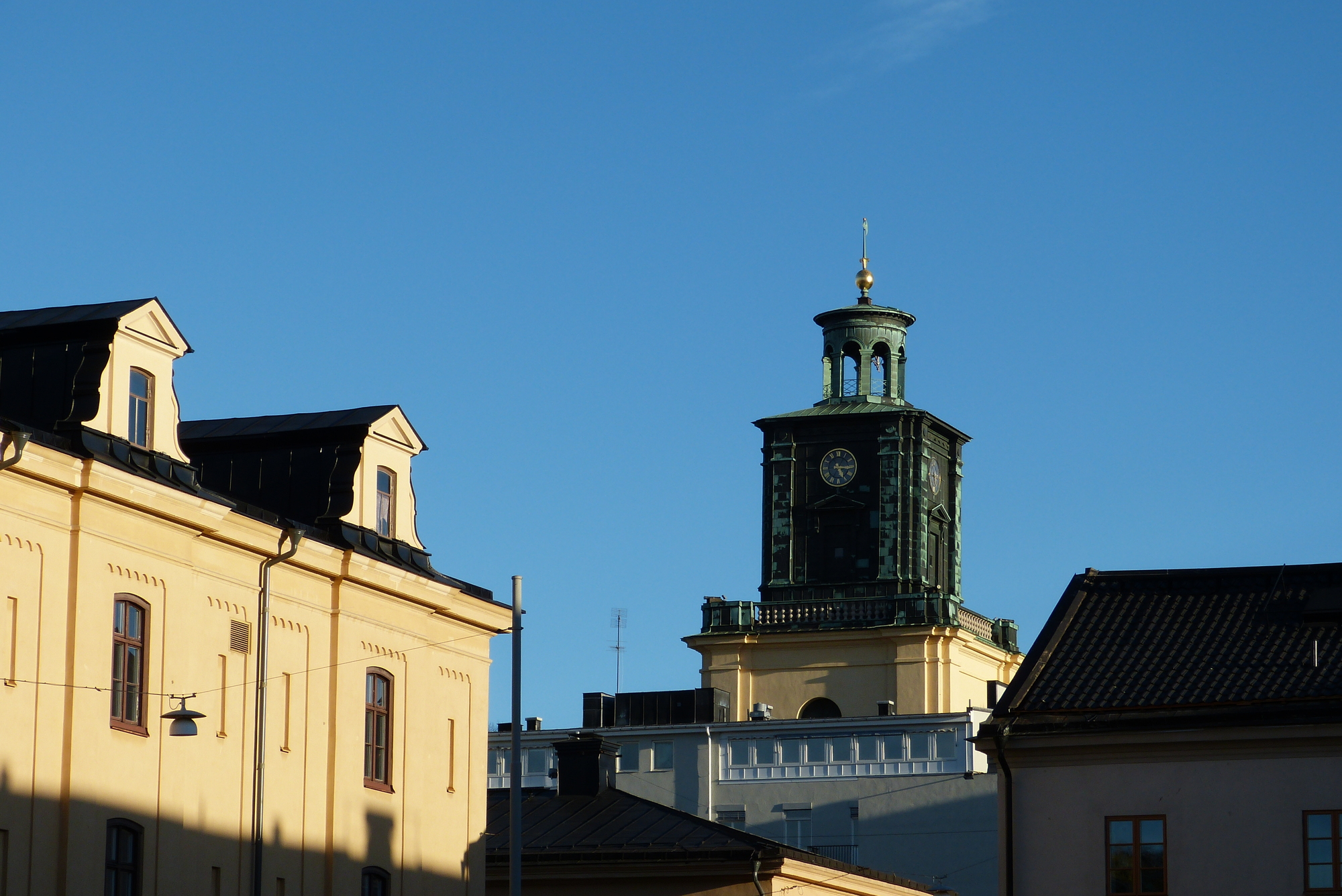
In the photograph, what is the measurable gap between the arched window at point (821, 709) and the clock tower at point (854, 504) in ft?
11.7

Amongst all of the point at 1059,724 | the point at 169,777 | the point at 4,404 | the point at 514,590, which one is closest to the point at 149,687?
the point at 169,777

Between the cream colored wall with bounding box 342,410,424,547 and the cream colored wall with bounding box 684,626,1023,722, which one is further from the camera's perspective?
the cream colored wall with bounding box 684,626,1023,722

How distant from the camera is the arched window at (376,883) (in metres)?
37.4

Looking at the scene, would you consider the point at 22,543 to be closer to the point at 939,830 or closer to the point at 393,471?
the point at 393,471

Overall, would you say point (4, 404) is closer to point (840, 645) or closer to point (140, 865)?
point (140, 865)

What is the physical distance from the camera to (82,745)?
31.1 meters

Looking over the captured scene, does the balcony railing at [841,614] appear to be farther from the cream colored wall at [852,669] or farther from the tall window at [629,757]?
the tall window at [629,757]

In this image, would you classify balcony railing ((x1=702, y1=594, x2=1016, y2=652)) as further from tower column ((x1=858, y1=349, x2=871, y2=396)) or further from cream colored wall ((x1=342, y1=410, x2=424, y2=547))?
cream colored wall ((x1=342, y1=410, x2=424, y2=547))

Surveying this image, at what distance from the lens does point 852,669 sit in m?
87.8

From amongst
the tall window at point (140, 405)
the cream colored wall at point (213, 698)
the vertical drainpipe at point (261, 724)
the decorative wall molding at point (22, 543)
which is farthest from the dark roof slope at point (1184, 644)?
the decorative wall molding at point (22, 543)

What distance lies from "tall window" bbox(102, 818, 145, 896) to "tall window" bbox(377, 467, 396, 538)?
8569 mm

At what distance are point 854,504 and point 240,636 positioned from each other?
55.6 meters

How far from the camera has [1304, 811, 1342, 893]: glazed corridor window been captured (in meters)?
37.2

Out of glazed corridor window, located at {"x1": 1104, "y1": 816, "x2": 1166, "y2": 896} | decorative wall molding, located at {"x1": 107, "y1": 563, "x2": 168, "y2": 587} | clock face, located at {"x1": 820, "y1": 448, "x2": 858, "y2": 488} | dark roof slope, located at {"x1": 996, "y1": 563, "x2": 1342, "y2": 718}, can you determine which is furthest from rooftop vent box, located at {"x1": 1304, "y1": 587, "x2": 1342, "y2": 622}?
clock face, located at {"x1": 820, "y1": 448, "x2": 858, "y2": 488}
